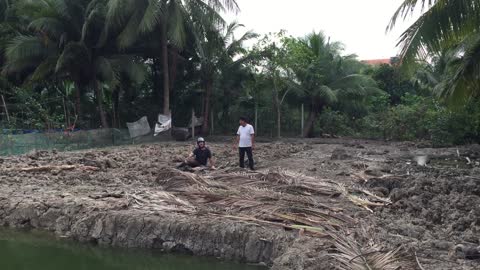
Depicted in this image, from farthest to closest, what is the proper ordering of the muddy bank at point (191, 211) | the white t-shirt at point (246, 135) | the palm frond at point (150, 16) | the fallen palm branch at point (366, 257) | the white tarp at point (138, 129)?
the white tarp at point (138, 129)
the palm frond at point (150, 16)
the white t-shirt at point (246, 135)
the muddy bank at point (191, 211)
the fallen palm branch at point (366, 257)

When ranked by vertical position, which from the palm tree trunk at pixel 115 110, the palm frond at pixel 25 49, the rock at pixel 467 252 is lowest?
the rock at pixel 467 252

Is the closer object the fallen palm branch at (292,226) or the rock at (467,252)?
the rock at (467,252)

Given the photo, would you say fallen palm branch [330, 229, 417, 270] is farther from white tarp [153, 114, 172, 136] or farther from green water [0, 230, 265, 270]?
white tarp [153, 114, 172, 136]

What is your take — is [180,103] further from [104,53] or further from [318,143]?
[318,143]

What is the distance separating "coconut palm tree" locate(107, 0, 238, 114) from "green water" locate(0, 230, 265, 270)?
44.7 ft

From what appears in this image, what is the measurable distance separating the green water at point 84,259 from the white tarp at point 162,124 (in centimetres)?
1429

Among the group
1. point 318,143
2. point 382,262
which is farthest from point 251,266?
point 318,143

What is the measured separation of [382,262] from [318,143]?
50.3ft

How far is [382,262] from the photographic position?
486 centimetres

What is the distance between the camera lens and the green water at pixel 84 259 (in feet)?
21.1

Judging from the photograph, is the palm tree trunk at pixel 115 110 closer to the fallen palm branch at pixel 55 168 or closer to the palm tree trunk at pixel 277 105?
the palm tree trunk at pixel 277 105

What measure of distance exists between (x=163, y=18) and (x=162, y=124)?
451cm

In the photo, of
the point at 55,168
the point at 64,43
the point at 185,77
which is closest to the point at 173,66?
the point at 185,77

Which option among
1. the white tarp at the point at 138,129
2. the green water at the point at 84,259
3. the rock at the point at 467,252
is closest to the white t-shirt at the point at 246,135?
the green water at the point at 84,259
